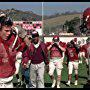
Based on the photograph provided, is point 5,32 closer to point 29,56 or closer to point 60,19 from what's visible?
point 29,56

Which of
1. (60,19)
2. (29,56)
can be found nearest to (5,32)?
(29,56)

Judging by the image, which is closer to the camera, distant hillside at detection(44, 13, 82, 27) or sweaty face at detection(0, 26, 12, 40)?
sweaty face at detection(0, 26, 12, 40)

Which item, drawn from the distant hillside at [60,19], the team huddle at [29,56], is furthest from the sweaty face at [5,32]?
the distant hillside at [60,19]

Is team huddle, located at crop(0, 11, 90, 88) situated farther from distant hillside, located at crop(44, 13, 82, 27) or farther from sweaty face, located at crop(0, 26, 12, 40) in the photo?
distant hillside, located at crop(44, 13, 82, 27)

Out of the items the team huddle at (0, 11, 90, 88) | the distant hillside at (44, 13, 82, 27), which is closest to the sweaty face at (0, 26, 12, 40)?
the team huddle at (0, 11, 90, 88)

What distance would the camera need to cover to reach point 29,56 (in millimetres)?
11898

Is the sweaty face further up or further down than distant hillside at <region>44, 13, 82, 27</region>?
further up

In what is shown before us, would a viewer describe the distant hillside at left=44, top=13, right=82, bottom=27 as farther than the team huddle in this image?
Yes

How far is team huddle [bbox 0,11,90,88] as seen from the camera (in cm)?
651

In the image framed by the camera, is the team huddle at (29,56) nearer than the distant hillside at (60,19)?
Yes

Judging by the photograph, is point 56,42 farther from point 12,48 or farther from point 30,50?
Result: point 12,48

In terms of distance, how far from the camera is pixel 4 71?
6.48 m

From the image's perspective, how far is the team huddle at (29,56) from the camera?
6508 mm

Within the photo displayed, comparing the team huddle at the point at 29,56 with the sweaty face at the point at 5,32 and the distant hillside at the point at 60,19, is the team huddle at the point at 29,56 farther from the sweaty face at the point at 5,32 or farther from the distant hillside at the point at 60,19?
the distant hillside at the point at 60,19
